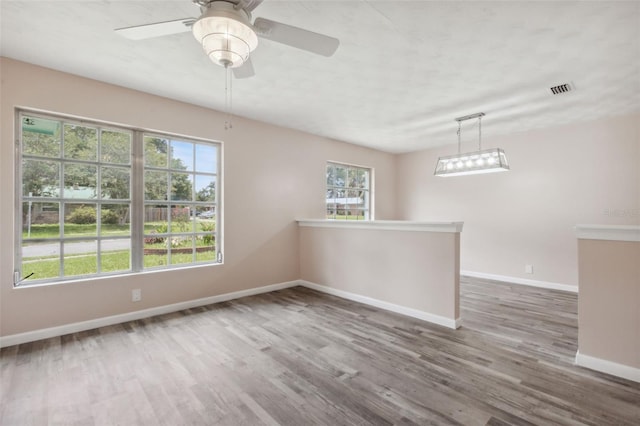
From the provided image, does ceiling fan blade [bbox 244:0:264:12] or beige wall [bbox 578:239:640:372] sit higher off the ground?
ceiling fan blade [bbox 244:0:264:12]

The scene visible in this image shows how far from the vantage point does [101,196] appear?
317 centimetres

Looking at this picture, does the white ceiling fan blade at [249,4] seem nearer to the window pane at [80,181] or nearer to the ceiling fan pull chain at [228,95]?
the ceiling fan pull chain at [228,95]

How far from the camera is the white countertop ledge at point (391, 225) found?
120 inches

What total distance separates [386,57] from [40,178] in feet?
11.4

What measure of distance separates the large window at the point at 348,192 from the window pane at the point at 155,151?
2.72 meters

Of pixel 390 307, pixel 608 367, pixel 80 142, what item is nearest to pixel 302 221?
pixel 390 307

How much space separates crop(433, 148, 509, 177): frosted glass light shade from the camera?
3.96 m

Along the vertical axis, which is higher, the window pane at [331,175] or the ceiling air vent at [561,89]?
the ceiling air vent at [561,89]

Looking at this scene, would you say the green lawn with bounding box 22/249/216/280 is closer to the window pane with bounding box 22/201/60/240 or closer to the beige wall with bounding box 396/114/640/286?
the window pane with bounding box 22/201/60/240

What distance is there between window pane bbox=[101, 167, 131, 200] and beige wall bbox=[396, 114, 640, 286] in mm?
4664

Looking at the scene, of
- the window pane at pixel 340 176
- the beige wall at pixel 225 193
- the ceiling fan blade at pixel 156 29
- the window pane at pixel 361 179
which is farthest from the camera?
the window pane at pixel 361 179

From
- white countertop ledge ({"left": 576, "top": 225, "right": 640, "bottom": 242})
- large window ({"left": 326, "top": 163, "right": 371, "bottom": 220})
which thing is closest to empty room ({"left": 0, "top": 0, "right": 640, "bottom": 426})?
white countertop ledge ({"left": 576, "top": 225, "right": 640, "bottom": 242})

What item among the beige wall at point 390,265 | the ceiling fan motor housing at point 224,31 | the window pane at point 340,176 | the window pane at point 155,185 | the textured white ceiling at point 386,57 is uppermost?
the textured white ceiling at point 386,57

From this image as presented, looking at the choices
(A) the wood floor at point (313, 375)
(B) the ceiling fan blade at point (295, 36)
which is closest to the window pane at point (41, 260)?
(A) the wood floor at point (313, 375)
